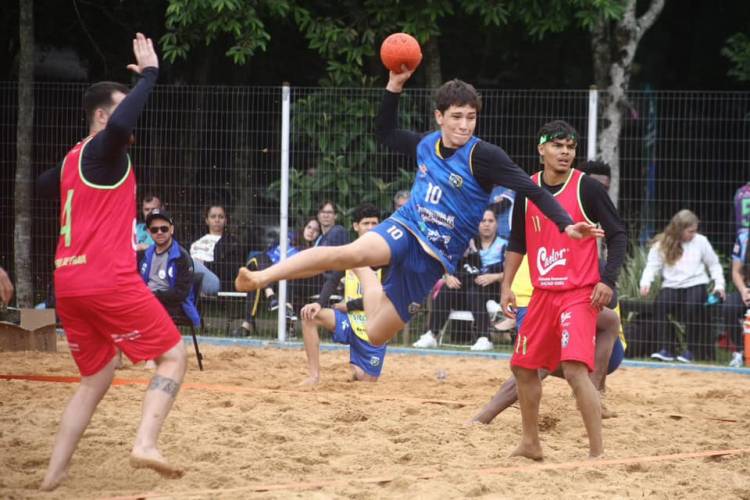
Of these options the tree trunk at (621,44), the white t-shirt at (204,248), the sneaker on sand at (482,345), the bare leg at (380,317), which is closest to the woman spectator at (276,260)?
the white t-shirt at (204,248)

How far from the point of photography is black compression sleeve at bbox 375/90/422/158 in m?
6.74

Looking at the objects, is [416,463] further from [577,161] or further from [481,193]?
[577,161]

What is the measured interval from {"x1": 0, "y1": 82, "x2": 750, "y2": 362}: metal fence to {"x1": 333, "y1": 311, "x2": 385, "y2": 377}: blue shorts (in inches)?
134

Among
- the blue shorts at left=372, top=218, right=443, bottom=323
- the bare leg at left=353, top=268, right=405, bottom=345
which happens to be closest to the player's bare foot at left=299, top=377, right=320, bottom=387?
the bare leg at left=353, top=268, right=405, bottom=345

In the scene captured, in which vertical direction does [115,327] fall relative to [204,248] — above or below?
below

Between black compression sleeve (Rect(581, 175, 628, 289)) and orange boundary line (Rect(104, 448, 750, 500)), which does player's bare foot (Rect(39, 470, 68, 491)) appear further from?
black compression sleeve (Rect(581, 175, 628, 289))

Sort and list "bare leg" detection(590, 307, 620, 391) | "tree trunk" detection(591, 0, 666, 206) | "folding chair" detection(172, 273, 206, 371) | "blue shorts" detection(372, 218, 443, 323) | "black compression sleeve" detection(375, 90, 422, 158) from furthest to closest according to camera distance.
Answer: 1. "tree trunk" detection(591, 0, 666, 206)
2. "folding chair" detection(172, 273, 206, 371)
3. "bare leg" detection(590, 307, 620, 391)
4. "black compression sleeve" detection(375, 90, 422, 158)
5. "blue shorts" detection(372, 218, 443, 323)

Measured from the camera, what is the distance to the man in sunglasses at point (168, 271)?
1030 cm

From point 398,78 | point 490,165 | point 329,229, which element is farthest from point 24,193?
point 490,165

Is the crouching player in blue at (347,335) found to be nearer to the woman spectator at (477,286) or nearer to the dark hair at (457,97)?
the dark hair at (457,97)

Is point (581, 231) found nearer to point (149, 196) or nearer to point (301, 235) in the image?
point (301, 235)

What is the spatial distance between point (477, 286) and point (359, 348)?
3445mm

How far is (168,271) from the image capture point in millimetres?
10406

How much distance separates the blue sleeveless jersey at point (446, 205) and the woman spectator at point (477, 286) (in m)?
6.27
